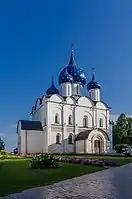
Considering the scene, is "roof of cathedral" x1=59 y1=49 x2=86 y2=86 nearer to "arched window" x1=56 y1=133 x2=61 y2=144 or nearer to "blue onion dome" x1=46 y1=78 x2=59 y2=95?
"blue onion dome" x1=46 y1=78 x2=59 y2=95

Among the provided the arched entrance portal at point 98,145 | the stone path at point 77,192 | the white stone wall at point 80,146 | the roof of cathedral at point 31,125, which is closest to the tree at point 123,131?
the arched entrance portal at point 98,145

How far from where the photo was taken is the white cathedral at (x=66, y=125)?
47.4 m

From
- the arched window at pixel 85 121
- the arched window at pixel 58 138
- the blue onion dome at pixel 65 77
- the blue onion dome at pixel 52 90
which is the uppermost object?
the blue onion dome at pixel 65 77

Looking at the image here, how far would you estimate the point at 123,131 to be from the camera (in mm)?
59500

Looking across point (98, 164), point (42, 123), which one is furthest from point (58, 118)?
point (98, 164)

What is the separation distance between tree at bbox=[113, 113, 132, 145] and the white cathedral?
25.3 ft

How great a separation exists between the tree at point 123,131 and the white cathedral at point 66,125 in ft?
25.3

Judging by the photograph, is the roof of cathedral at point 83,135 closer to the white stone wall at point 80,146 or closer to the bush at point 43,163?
the white stone wall at point 80,146

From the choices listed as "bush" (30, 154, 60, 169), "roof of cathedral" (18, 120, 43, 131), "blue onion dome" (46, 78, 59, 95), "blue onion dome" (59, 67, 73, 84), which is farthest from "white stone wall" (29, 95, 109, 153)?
"bush" (30, 154, 60, 169)

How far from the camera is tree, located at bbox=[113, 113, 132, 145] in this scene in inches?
2315

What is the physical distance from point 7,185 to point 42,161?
6416mm

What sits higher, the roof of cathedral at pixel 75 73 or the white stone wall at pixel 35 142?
the roof of cathedral at pixel 75 73

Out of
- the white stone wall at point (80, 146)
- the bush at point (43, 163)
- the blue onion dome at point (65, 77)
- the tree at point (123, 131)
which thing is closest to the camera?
the bush at point (43, 163)

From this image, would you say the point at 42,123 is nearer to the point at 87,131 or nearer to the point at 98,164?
the point at 87,131
